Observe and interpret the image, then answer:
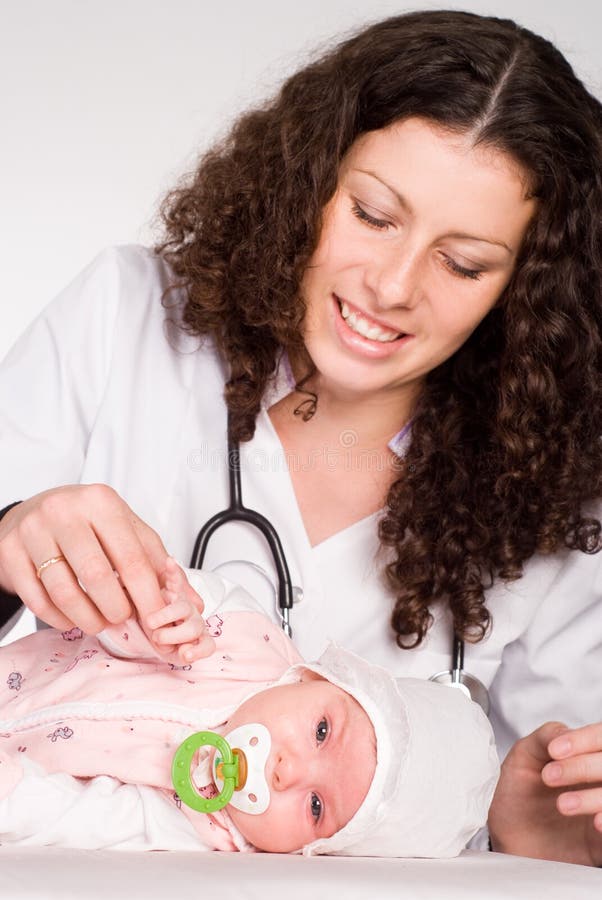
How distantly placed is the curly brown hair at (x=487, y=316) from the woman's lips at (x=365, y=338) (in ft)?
0.25

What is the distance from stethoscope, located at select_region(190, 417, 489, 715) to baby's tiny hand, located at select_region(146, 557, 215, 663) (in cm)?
37

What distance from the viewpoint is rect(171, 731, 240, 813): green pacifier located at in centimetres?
129

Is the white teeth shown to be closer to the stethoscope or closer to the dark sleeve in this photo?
the stethoscope

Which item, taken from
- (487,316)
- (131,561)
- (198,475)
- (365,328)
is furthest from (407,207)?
(131,561)

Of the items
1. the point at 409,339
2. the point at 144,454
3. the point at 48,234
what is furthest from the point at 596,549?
the point at 48,234

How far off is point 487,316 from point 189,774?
929 millimetres

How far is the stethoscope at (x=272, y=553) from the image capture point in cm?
174

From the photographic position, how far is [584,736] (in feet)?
4.75

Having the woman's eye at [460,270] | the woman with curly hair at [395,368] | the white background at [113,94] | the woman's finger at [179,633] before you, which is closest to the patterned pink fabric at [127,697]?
the woman's finger at [179,633]

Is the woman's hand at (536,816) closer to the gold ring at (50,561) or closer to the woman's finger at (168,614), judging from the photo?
the woman's finger at (168,614)

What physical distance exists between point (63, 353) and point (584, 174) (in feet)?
2.65

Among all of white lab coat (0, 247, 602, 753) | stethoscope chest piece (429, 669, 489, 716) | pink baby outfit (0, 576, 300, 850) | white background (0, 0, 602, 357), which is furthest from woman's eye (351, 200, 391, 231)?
white background (0, 0, 602, 357)

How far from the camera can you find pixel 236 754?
133 cm

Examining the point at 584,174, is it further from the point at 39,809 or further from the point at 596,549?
the point at 39,809
